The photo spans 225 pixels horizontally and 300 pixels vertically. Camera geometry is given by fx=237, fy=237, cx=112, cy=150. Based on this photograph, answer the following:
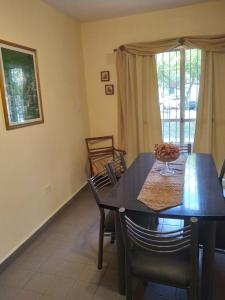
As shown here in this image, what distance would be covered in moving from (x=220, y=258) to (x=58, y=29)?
10.4 ft

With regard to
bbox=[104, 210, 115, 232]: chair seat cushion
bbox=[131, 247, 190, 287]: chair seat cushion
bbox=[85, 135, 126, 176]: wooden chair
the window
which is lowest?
bbox=[104, 210, 115, 232]: chair seat cushion

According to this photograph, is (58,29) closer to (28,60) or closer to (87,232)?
(28,60)

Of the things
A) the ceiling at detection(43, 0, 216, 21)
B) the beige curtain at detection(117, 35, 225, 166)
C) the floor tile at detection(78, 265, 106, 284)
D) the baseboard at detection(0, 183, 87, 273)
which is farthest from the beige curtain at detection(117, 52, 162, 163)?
the floor tile at detection(78, 265, 106, 284)

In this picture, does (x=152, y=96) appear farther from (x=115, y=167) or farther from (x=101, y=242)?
(x=101, y=242)

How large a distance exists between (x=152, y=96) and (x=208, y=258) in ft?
8.26

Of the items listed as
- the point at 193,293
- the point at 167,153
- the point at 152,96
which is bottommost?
the point at 193,293

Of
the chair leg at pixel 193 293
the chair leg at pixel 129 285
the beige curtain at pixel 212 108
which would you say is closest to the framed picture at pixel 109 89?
the beige curtain at pixel 212 108

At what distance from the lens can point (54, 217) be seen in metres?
2.96

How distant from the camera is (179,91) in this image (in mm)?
3480

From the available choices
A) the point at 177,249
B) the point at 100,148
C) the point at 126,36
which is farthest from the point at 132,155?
the point at 177,249

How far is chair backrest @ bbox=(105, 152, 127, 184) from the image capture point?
2.28 metres

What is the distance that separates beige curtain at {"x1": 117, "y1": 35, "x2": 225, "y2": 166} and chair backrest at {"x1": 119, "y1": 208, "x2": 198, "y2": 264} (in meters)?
2.42

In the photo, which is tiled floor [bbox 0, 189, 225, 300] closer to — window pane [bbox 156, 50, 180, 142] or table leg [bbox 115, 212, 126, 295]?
table leg [bbox 115, 212, 126, 295]

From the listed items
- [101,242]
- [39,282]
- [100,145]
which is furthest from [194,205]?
[100,145]
